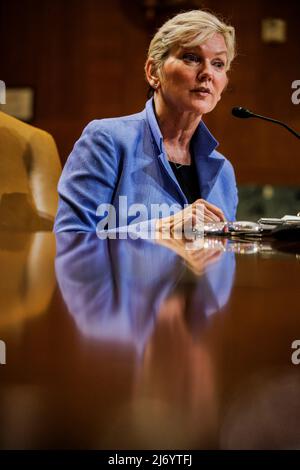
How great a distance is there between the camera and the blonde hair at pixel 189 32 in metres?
1.49

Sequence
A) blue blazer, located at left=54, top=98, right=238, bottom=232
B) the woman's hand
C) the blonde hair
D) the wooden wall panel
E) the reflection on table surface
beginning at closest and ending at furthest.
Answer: the reflection on table surface
the woman's hand
blue blazer, located at left=54, top=98, right=238, bottom=232
the blonde hair
the wooden wall panel

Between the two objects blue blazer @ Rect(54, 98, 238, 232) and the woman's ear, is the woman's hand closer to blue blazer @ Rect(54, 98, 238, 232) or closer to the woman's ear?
blue blazer @ Rect(54, 98, 238, 232)

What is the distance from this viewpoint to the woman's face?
152 centimetres

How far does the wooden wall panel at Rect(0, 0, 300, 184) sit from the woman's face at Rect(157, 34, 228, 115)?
166 centimetres

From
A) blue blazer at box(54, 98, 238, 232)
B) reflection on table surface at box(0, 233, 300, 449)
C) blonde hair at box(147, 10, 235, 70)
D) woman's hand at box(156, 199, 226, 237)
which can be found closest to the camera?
reflection on table surface at box(0, 233, 300, 449)

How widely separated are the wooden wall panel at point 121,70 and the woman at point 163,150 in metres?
1.60

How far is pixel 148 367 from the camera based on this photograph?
14 cm

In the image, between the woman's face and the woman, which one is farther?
the woman's face

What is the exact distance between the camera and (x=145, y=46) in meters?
3.21

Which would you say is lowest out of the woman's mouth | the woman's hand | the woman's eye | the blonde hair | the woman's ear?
the woman's hand

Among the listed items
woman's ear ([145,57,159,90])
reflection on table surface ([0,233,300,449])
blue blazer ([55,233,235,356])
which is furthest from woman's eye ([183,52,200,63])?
reflection on table surface ([0,233,300,449])

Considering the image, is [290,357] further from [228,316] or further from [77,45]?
[77,45]

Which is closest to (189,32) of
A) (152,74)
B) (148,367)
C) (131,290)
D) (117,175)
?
(152,74)

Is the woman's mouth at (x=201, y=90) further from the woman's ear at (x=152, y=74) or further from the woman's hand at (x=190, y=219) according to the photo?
the woman's hand at (x=190, y=219)
